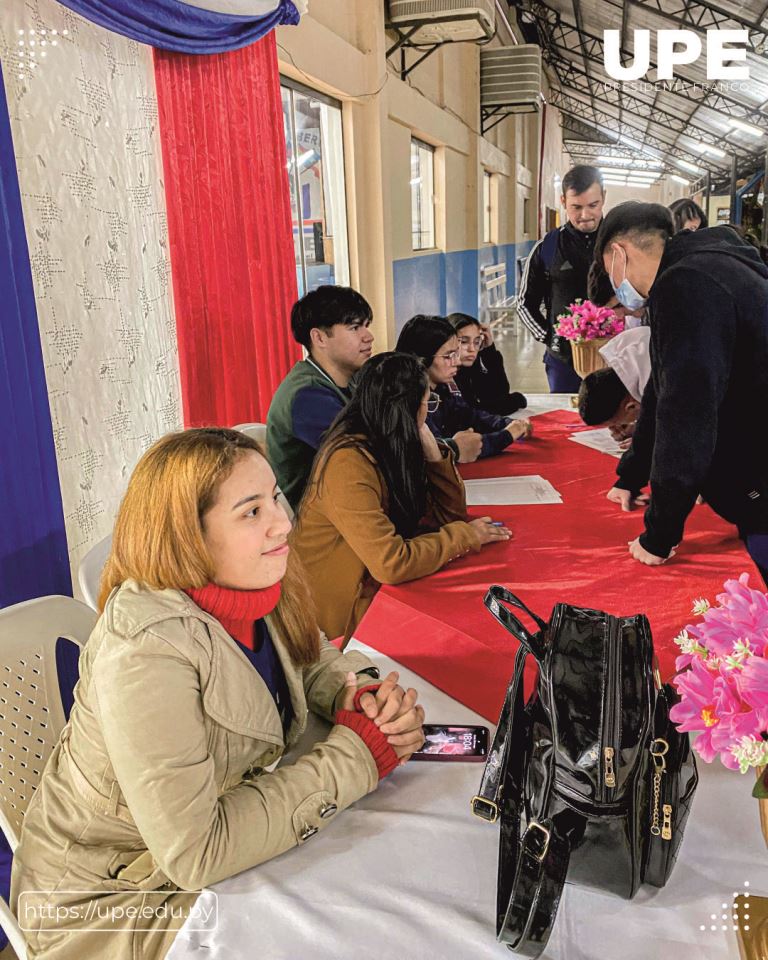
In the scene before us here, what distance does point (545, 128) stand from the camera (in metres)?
16.5

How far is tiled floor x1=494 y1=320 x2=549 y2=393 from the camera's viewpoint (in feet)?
24.9

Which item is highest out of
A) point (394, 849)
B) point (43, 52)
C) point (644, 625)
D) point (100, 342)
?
point (43, 52)

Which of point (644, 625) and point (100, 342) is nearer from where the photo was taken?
point (644, 625)

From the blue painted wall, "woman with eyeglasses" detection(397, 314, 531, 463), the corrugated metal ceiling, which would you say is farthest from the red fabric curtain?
the corrugated metal ceiling

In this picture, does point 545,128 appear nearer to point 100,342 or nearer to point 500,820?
point 100,342

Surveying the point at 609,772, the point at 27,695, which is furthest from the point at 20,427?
the point at 609,772

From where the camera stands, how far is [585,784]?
2.47 ft

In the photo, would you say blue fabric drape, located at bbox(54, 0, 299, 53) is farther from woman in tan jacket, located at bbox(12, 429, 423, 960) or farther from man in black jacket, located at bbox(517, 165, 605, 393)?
man in black jacket, located at bbox(517, 165, 605, 393)

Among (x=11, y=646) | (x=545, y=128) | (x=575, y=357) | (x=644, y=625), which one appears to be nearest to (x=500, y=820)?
(x=644, y=625)

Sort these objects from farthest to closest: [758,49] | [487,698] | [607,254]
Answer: [758,49] → [607,254] → [487,698]

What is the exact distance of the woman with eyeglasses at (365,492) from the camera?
5.79ft

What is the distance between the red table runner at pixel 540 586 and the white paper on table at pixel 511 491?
46 millimetres

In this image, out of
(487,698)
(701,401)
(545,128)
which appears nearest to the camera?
(487,698)

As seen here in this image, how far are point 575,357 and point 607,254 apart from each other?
1046 millimetres
